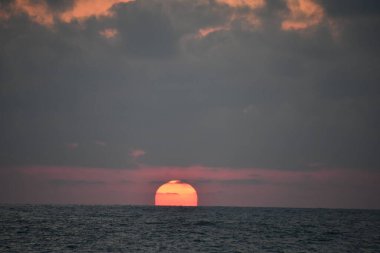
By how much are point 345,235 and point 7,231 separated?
49.8m

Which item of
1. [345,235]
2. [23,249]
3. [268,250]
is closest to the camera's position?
[23,249]

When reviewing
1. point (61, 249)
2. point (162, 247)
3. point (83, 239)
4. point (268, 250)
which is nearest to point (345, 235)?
point (268, 250)

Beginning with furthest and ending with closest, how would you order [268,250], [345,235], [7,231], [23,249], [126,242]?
[345,235], [7,231], [126,242], [268,250], [23,249]

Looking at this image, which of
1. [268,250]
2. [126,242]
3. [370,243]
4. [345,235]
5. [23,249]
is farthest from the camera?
[345,235]

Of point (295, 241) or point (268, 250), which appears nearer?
point (268, 250)

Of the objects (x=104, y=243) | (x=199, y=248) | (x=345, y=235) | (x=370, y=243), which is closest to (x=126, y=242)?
(x=104, y=243)

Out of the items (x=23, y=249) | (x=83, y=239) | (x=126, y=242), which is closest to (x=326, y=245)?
(x=126, y=242)

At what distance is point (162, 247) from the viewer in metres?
61.8

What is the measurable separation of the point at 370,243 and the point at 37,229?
154 ft

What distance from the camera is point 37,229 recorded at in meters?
80.8

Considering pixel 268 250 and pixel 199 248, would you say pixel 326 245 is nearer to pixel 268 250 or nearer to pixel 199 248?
pixel 268 250

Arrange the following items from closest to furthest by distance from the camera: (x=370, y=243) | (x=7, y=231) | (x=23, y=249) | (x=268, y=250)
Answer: (x=23, y=249)
(x=268, y=250)
(x=370, y=243)
(x=7, y=231)

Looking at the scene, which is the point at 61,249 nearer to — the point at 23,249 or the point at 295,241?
the point at 23,249

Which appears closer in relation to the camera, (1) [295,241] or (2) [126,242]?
(2) [126,242]
